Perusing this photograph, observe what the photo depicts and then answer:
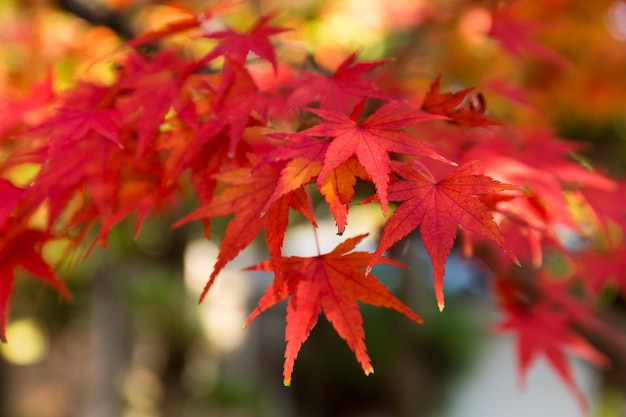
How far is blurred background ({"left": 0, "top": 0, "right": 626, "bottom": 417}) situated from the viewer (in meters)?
2.04

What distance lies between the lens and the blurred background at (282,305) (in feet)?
6.71

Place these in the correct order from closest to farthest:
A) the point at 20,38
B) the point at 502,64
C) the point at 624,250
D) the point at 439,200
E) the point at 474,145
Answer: the point at 439,200 < the point at 474,145 < the point at 624,250 < the point at 20,38 < the point at 502,64

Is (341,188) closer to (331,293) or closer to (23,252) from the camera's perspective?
(331,293)

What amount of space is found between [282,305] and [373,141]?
600 centimetres

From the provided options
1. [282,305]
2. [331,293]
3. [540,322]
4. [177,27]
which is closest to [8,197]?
[177,27]

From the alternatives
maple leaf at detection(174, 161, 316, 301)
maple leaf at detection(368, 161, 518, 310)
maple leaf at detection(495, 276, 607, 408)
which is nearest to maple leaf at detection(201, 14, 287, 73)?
maple leaf at detection(174, 161, 316, 301)

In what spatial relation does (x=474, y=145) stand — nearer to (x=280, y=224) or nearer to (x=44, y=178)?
(x=280, y=224)

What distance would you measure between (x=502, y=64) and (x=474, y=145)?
2219mm

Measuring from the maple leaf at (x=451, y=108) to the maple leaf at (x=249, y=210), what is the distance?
257 mm

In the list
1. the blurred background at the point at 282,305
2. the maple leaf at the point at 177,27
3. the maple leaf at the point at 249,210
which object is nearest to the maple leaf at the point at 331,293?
the maple leaf at the point at 249,210

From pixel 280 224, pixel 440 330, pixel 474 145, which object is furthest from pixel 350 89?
pixel 440 330

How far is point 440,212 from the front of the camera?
0.60 m

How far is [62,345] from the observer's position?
4984mm

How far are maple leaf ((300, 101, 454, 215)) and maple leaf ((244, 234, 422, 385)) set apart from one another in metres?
0.12
